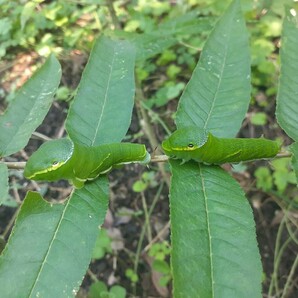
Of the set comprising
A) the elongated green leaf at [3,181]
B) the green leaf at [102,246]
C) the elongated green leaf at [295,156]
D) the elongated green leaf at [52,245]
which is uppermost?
the elongated green leaf at [3,181]

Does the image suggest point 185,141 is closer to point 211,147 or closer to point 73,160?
point 211,147

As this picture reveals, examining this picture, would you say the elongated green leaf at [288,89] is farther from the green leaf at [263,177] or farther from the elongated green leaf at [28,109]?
the green leaf at [263,177]

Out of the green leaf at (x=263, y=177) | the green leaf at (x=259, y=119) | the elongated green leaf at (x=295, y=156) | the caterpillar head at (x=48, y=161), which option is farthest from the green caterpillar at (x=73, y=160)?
the green leaf at (x=259, y=119)

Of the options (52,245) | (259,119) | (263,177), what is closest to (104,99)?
(52,245)

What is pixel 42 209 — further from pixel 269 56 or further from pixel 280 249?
pixel 269 56

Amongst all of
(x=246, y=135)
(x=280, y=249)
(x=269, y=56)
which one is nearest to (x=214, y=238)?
(x=280, y=249)

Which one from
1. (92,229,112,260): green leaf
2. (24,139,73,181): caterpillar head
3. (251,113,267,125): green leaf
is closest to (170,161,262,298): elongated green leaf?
(24,139,73,181): caterpillar head
